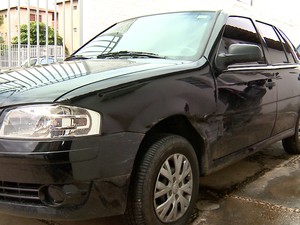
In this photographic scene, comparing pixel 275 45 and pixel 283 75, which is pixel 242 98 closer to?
pixel 283 75

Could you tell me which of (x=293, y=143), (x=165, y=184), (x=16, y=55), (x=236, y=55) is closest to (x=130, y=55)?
(x=236, y=55)

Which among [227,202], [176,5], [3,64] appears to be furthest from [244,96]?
[176,5]

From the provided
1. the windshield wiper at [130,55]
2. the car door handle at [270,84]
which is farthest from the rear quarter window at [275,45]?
the windshield wiper at [130,55]

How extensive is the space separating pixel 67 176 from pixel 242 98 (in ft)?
5.89

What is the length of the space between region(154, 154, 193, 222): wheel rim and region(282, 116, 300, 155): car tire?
2.45 meters

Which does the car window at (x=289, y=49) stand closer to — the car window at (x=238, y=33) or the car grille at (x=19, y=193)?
the car window at (x=238, y=33)

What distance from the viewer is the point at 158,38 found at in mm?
3412

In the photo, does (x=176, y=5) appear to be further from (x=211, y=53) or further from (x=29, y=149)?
(x=29, y=149)

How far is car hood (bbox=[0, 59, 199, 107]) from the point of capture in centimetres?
218

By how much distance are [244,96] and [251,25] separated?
1.02 m

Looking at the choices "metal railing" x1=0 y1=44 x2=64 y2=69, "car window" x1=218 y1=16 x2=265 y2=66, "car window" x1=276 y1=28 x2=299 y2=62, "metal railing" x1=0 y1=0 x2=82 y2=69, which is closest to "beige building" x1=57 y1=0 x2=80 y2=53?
"metal railing" x1=0 y1=0 x2=82 y2=69

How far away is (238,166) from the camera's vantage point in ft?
14.4

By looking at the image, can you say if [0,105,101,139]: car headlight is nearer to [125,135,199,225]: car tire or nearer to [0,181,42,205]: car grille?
[0,181,42,205]: car grille

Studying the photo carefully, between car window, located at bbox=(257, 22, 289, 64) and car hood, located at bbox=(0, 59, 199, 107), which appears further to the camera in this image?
car window, located at bbox=(257, 22, 289, 64)
